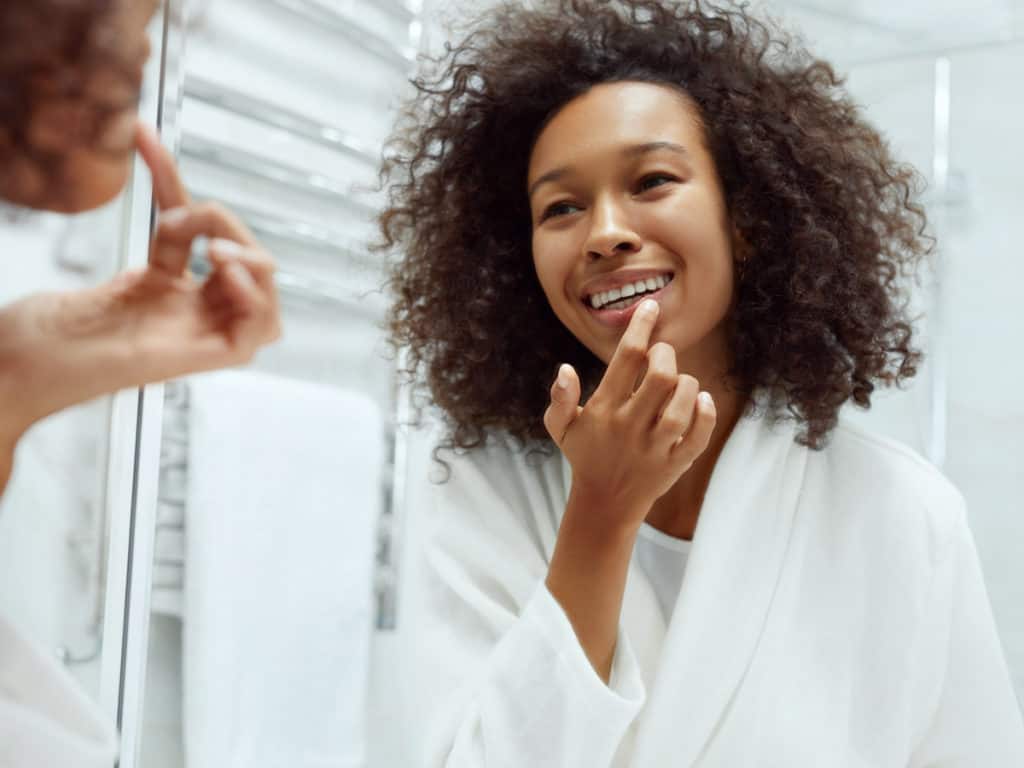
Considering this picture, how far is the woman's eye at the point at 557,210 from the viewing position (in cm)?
83

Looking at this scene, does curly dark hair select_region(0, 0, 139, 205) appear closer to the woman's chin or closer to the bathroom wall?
the woman's chin

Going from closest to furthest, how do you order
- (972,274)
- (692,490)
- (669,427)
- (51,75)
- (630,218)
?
(51,75)
(669,427)
(630,218)
(692,490)
(972,274)

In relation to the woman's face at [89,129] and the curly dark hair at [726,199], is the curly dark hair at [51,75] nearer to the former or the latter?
the woman's face at [89,129]

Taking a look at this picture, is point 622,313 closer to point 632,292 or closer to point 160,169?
point 632,292

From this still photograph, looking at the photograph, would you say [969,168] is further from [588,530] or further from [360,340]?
[588,530]

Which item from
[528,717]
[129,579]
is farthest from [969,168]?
[129,579]

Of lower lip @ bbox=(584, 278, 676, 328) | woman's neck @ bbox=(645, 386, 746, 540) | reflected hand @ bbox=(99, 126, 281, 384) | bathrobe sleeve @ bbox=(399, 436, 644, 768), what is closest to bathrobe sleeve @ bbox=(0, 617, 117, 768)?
reflected hand @ bbox=(99, 126, 281, 384)

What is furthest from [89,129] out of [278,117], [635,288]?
[278,117]

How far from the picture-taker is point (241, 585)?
103cm

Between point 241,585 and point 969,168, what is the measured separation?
3.44 ft

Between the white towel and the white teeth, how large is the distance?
1.30 feet

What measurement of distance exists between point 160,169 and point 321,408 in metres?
0.73

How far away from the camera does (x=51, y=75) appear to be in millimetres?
369

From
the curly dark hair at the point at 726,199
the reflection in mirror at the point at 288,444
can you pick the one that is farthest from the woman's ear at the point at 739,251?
the reflection in mirror at the point at 288,444
